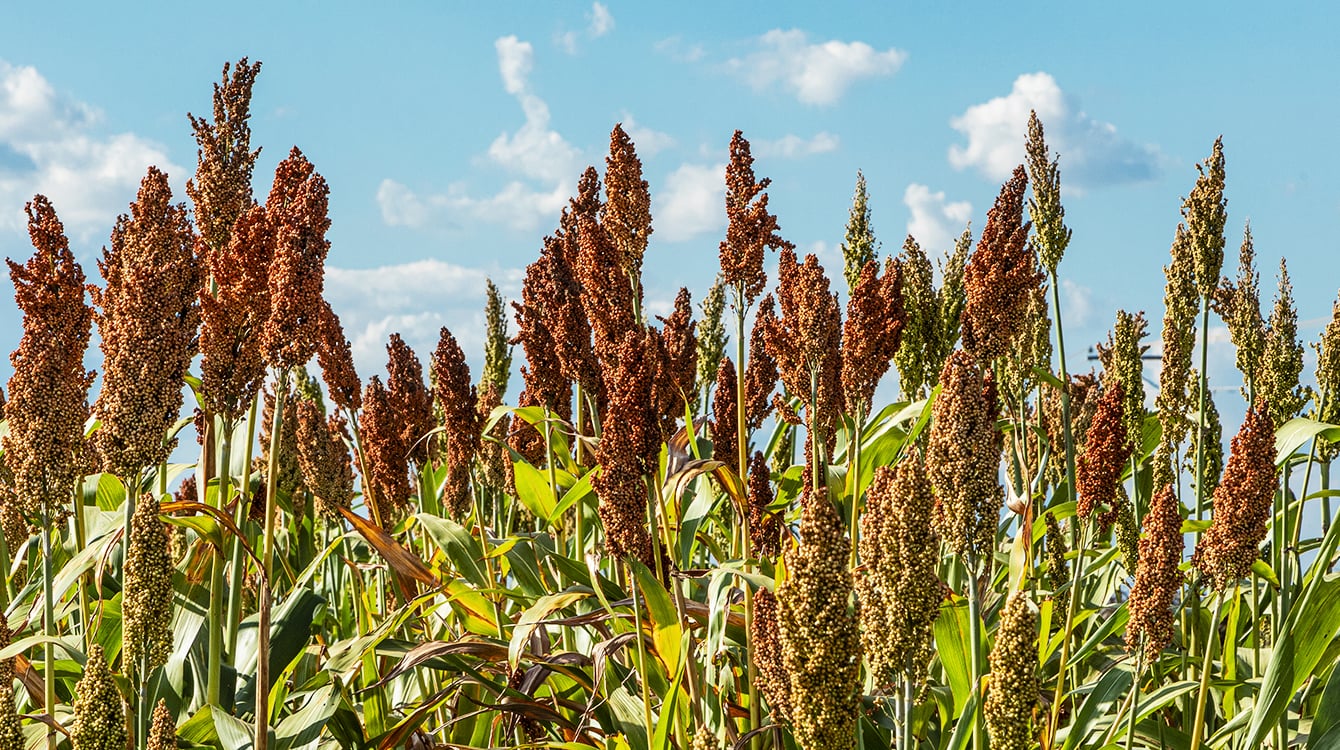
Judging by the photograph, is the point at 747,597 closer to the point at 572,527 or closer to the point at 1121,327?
the point at 1121,327

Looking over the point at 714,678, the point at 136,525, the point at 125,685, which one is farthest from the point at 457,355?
the point at 136,525

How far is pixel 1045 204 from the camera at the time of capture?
4.23 meters

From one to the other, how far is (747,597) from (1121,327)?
7.48 ft

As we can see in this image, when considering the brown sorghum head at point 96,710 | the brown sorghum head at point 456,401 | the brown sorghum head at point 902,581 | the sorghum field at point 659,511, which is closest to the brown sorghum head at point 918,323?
the sorghum field at point 659,511

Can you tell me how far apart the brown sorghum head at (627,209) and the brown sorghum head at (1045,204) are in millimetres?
1371

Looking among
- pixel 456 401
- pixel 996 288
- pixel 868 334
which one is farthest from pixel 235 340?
pixel 996 288

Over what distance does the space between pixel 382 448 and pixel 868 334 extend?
5.29 ft

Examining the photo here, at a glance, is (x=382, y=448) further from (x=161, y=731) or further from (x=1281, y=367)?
(x=1281, y=367)

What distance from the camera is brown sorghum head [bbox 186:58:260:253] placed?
3.66 metres

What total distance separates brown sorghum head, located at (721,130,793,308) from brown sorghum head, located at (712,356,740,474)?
32cm

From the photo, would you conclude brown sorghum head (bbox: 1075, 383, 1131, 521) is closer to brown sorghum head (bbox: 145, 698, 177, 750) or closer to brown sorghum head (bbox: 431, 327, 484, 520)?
brown sorghum head (bbox: 431, 327, 484, 520)

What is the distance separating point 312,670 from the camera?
11.8 feet

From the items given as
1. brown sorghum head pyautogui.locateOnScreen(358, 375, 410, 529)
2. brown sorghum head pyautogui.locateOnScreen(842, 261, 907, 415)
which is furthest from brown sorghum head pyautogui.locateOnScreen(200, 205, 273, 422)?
brown sorghum head pyautogui.locateOnScreen(842, 261, 907, 415)

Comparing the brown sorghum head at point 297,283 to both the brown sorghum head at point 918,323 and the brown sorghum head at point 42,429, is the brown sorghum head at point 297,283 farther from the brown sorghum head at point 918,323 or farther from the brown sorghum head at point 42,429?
the brown sorghum head at point 918,323
